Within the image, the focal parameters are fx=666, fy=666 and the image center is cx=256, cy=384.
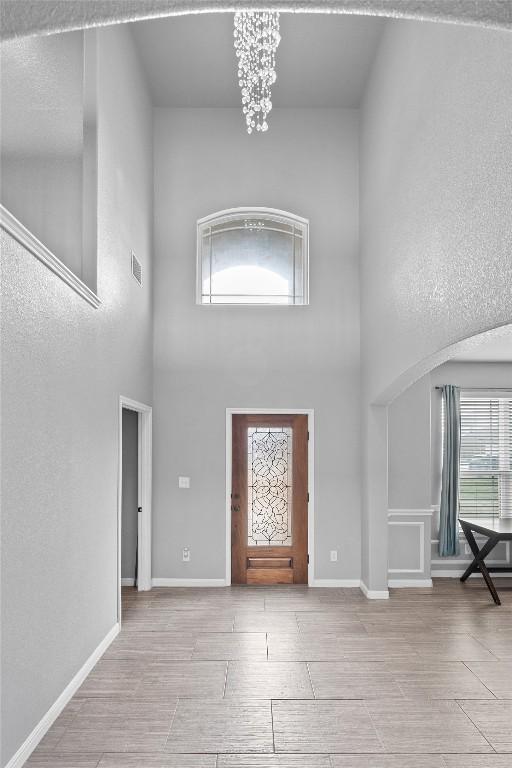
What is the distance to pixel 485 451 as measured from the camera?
7984mm

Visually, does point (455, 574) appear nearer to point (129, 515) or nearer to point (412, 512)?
point (412, 512)

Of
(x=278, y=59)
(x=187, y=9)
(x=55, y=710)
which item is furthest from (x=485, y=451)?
(x=187, y=9)

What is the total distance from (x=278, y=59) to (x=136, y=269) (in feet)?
8.22

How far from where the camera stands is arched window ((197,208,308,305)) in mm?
7453

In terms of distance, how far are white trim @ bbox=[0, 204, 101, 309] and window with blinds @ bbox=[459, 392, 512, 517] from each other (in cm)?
508

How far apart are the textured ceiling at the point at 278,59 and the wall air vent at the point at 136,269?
6.69ft

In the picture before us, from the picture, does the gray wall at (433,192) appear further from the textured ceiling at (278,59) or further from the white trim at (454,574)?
the white trim at (454,574)

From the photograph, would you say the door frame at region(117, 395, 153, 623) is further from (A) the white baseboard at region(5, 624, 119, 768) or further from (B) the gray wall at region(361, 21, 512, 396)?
(B) the gray wall at region(361, 21, 512, 396)

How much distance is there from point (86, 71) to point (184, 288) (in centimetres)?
281

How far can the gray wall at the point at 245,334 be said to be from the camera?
7.14 m

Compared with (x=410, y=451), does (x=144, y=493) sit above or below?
below

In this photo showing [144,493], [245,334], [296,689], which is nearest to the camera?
[296,689]

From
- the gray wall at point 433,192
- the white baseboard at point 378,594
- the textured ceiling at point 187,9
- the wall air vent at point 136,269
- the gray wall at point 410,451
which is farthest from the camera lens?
the gray wall at point 410,451

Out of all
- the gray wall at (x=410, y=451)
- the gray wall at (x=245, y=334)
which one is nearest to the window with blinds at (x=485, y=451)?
the gray wall at (x=410, y=451)
